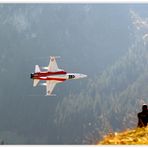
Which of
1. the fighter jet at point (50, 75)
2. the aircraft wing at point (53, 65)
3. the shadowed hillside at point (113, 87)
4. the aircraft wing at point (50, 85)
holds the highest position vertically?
the shadowed hillside at point (113, 87)

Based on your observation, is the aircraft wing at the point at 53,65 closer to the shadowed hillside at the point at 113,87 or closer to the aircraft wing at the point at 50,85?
the aircraft wing at the point at 50,85

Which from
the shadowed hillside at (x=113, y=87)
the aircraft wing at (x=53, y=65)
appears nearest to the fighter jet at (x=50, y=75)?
the aircraft wing at (x=53, y=65)

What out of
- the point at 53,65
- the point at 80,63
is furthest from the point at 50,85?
the point at 80,63

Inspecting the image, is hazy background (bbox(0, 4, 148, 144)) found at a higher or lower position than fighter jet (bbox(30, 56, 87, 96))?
higher

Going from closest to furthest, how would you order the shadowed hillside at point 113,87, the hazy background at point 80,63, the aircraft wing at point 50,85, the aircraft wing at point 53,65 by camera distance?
the aircraft wing at point 53,65, the aircraft wing at point 50,85, the shadowed hillside at point 113,87, the hazy background at point 80,63

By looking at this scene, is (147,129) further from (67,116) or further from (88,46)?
(88,46)

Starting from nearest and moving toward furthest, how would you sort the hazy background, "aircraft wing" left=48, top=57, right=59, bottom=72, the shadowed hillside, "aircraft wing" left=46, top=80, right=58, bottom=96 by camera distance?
"aircraft wing" left=48, top=57, right=59, bottom=72 → "aircraft wing" left=46, top=80, right=58, bottom=96 → the shadowed hillside → the hazy background

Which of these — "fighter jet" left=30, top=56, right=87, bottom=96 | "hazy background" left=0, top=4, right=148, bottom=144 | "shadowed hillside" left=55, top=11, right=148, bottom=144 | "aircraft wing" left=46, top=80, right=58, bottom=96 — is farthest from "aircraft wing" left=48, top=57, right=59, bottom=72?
"hazy background" left=0, top=4, right=148, bottom=144

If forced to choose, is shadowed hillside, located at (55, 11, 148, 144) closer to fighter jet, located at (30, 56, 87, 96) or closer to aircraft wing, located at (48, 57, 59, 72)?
fighter jet, located at (30, 56, 87, 96)

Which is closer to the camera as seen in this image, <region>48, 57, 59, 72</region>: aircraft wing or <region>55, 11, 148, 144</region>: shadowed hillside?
<region>48, 57, 59, 72</region>: aircraft wing

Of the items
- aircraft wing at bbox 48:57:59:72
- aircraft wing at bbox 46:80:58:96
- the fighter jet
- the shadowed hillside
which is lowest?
aircraft wing at bbox 46:80:58:96

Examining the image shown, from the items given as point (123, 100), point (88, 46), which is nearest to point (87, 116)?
point (123, 100)
